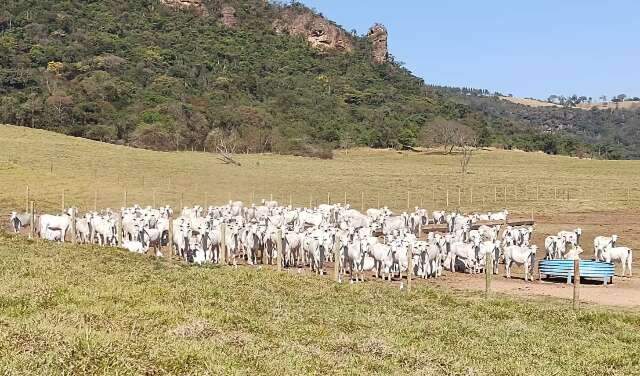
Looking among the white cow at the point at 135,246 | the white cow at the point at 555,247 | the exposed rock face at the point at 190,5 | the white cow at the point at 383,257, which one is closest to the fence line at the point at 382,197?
the white cow at the point at 135,246

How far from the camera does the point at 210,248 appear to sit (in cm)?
2798

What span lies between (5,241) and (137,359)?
1682 cm

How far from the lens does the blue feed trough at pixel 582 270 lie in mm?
25062

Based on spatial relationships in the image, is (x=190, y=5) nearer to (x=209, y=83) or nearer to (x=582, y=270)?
(x=209, y=83)

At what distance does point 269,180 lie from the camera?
61094 millimetres

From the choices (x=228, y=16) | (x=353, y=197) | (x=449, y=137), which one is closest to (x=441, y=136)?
(x=449, y=137)

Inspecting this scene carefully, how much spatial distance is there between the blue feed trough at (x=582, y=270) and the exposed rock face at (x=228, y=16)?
431 ft

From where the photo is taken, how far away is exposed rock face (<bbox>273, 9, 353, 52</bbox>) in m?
155

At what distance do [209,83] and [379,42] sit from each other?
58742mm

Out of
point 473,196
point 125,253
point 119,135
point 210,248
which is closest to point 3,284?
point 125,253

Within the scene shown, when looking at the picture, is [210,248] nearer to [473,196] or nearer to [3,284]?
[3,284]

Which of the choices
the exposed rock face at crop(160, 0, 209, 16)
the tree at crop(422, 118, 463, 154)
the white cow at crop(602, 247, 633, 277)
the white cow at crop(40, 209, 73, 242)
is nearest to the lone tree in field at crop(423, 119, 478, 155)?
the tree at crop(422, 118, 463, 154)

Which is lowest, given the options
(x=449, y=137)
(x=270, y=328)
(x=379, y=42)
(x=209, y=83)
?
(x=270, y=328)

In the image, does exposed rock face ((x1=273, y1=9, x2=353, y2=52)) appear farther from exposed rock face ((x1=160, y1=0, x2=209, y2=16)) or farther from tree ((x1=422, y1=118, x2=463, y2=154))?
tree ((x1=422, y1=118, x2=463, y2=154))
